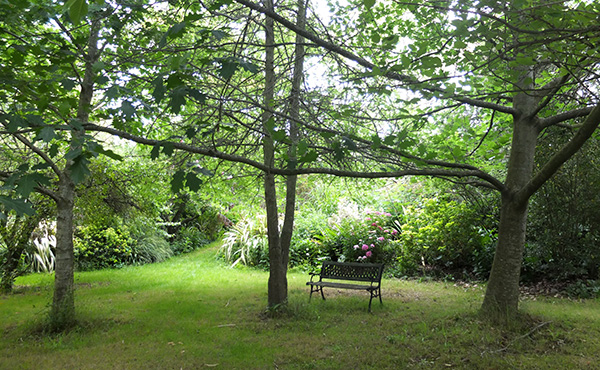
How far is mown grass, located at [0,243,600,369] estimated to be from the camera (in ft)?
13.9

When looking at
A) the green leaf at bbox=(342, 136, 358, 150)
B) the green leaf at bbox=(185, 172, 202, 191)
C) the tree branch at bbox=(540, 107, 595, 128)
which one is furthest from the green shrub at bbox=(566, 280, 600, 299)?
the green leaf at bbox=(185, 172, 202, 191)

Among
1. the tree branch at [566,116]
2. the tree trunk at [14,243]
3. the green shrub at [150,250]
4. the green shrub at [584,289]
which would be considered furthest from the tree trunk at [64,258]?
the green shrub at [584,289]

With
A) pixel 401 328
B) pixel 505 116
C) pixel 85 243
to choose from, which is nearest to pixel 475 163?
pixel 505 116

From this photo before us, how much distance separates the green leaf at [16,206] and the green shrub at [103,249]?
9149 mm

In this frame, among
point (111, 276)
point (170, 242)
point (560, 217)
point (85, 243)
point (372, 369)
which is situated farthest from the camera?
point (170, 242)

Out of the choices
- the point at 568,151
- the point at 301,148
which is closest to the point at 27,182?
the point at 301,148

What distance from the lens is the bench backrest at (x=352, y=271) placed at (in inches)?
289

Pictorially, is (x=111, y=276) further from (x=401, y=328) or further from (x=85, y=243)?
(x=401, y=328)

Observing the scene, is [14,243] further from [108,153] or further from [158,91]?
[158,91]

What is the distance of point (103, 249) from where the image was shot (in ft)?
37.2

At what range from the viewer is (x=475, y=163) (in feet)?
21.8

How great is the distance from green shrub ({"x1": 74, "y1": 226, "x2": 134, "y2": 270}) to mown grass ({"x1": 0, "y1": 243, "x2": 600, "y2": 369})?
3049 mm

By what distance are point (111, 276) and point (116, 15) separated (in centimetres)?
748

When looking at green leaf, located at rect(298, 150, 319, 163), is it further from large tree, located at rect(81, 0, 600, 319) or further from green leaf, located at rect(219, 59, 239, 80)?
green leaf, located at rect(219, 59, 239, 80)
